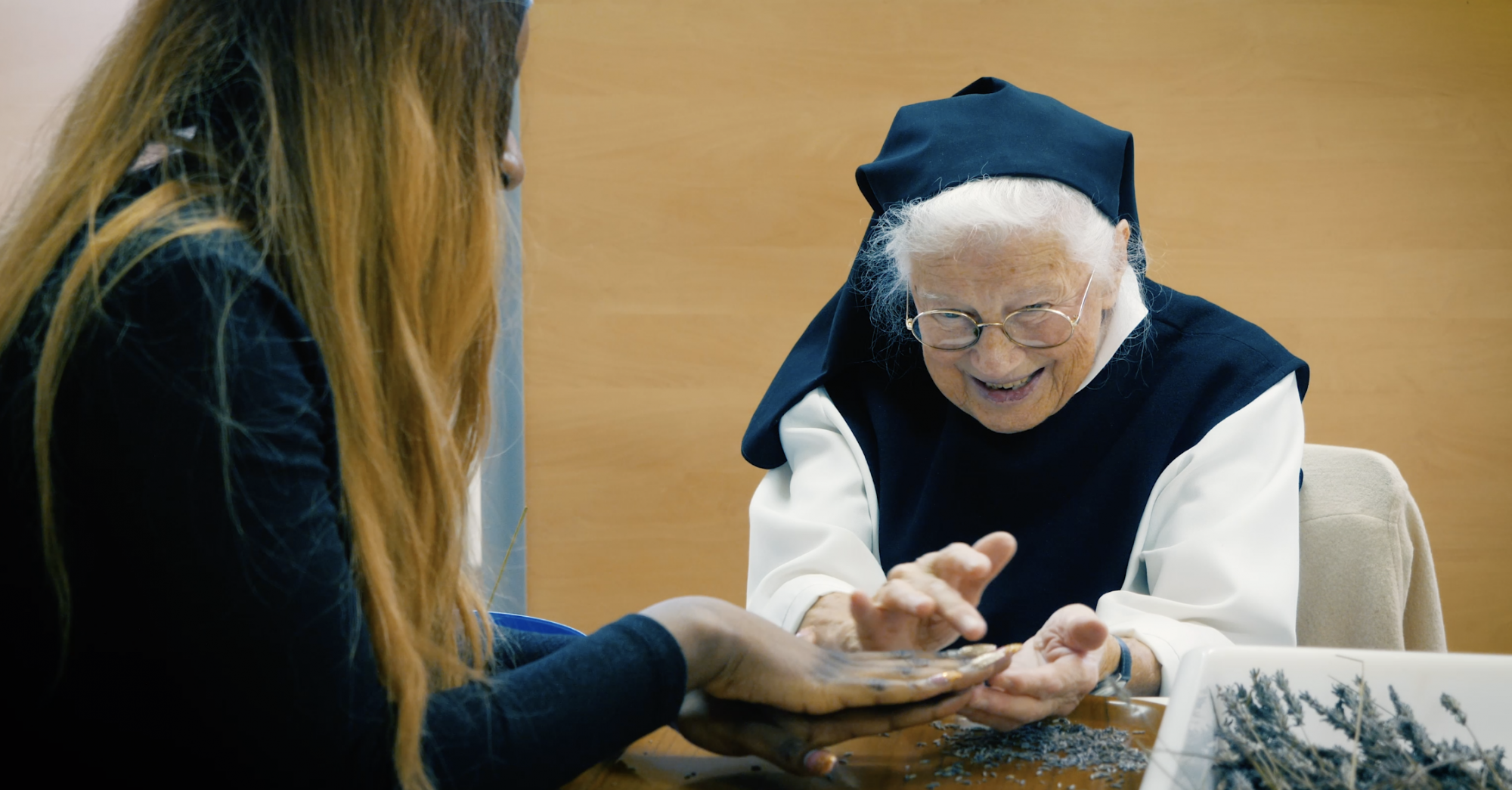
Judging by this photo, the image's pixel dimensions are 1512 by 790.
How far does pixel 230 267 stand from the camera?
77cm

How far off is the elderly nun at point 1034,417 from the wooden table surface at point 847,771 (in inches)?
18.6

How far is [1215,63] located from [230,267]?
9.37ft

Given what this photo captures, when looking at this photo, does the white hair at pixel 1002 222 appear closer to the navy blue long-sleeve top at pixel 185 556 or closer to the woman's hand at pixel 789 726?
the woman's hand at pixel 789 726

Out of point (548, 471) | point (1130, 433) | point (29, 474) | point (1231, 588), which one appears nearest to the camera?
point (29, 474)

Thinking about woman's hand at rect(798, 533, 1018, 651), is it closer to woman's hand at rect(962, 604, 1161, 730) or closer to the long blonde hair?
woman's hand at rect(962, 604, 1161, 730)

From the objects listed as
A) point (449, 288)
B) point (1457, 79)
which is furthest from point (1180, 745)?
point (1457, 79)

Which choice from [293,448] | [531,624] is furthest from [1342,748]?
[531,624]

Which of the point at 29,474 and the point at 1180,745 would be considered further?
the point at 1180,745

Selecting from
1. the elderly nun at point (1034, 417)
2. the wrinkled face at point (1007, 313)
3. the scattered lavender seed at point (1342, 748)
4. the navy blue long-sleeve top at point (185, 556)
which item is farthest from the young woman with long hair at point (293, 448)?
the wrinkled face at point (1007, 313)

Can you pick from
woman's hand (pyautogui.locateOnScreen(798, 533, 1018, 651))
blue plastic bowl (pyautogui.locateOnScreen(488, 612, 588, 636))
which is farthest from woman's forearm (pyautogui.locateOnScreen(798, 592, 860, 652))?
blue plastic bowl (pyautogui.locateOnScreen(488, 612, 588, 636))

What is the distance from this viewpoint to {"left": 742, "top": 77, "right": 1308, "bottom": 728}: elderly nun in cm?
167

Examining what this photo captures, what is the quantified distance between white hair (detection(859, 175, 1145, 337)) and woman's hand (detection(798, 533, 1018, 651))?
62 cm

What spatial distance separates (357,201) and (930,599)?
0.66 meters

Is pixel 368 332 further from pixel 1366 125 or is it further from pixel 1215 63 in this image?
pixel 1366 125
